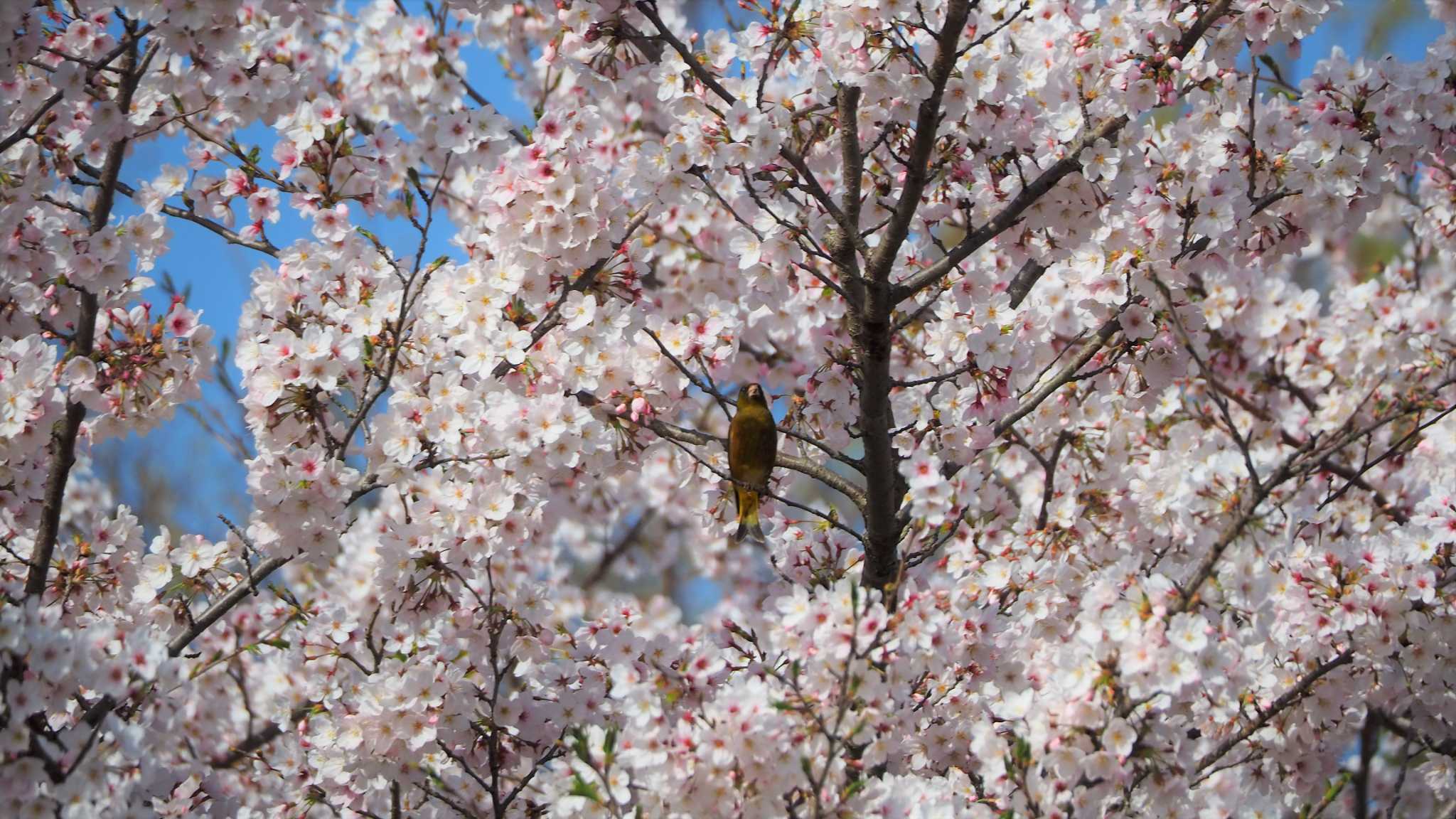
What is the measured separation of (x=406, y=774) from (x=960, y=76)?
8.59 feet

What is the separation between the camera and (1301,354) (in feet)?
17.9

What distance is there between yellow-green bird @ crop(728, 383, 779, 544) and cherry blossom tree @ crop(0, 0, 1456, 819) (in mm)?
96

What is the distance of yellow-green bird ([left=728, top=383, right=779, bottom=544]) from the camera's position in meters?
3.82

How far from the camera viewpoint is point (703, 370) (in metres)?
3.61

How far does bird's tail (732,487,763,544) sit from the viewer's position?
380cm

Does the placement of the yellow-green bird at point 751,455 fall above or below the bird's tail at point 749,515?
above

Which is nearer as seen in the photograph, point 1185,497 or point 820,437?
point 1185,497

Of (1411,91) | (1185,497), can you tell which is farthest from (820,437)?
(1411,91)

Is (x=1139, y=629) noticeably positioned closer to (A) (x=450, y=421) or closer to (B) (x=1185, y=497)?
(B) (x=1185, y=497)

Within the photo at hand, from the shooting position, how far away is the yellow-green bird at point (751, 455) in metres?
3.82

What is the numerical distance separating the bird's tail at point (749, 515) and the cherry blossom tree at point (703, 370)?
0.14 metres

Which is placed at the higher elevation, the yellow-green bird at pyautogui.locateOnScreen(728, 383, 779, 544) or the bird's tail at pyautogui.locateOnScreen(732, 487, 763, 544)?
the yellow-green bird at pyautogui.locateOnScreen(728, 383, 779, 544)

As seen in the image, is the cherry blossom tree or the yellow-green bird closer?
the cherry blossom tree

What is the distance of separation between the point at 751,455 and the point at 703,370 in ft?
1.32
